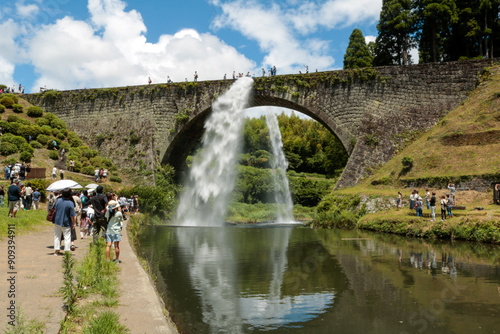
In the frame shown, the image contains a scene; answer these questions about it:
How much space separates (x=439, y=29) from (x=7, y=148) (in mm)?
39974

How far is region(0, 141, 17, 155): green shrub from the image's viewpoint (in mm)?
33438

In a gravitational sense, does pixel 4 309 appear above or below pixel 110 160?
below

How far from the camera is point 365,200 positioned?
24141 mm

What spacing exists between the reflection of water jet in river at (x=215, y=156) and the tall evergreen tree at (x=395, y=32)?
18835mm

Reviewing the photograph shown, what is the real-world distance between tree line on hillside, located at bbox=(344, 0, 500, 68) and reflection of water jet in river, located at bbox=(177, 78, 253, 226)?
1867 centimetres

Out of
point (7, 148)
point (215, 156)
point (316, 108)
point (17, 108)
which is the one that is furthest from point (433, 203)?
point (17, 108)

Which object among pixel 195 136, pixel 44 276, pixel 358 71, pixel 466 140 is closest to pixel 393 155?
pixel 466 140

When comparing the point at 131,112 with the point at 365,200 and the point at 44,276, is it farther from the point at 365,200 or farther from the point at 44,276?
the point at 44,276

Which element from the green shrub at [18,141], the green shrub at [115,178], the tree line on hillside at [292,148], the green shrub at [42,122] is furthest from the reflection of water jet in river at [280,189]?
the green shrub at [18,141]

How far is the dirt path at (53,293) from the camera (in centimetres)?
505

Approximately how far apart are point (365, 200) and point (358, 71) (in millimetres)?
11081

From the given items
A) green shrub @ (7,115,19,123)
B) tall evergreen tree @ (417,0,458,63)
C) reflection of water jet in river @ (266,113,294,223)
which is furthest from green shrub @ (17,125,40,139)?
tall evergreen tree @ (417,0,458,63)

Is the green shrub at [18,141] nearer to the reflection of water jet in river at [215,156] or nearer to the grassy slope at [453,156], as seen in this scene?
the reflection of water jet in river at [215,156]

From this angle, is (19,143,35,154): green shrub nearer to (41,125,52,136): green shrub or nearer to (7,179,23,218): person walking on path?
(41,125,52,136): green shrub
